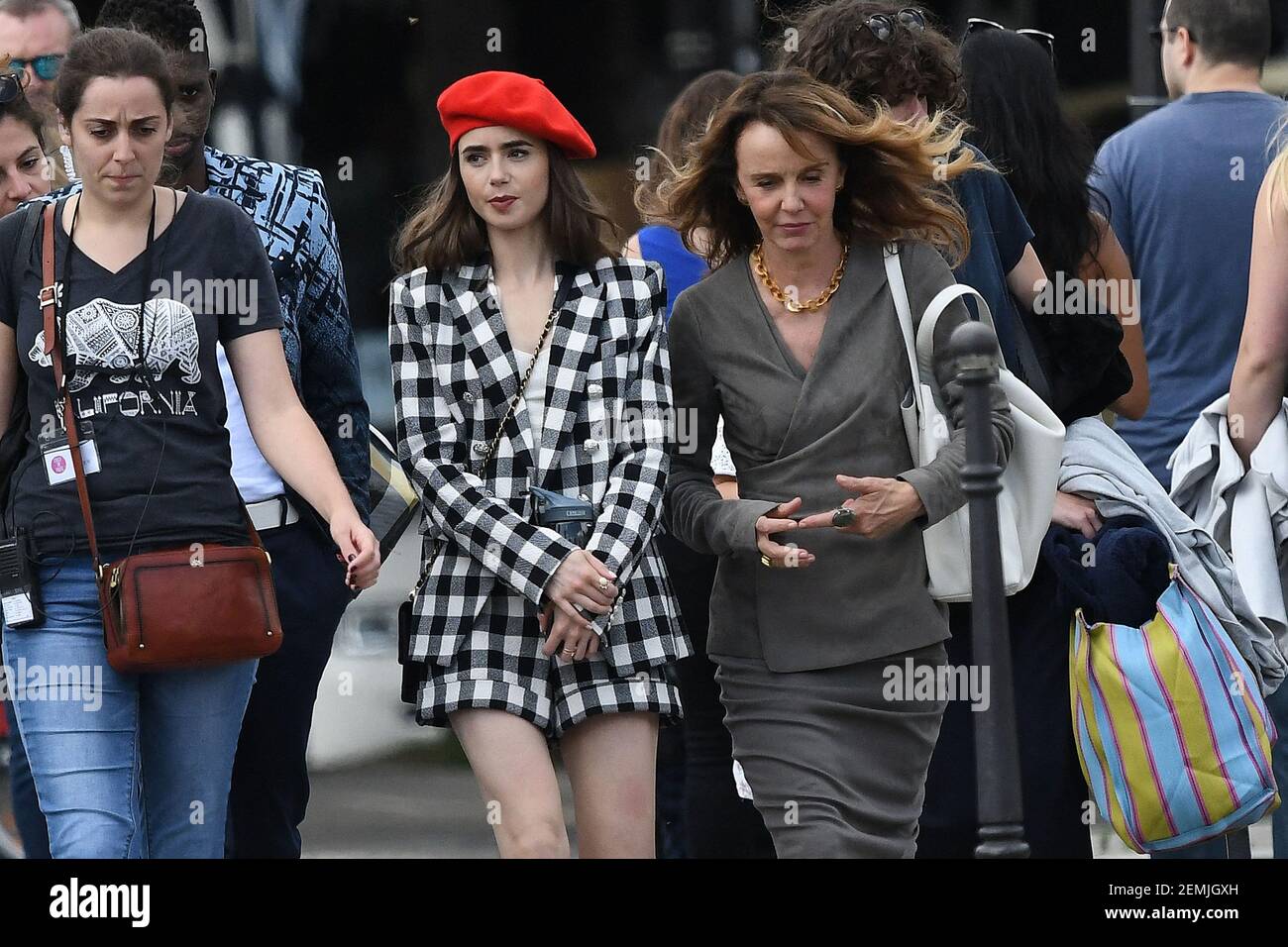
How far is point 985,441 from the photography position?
4410 mm

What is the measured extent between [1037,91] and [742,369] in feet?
4.02

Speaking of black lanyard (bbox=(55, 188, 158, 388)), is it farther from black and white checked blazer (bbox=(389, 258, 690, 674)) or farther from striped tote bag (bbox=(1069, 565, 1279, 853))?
striped tote bag (bbox=(1069, 565, 1279, 853))

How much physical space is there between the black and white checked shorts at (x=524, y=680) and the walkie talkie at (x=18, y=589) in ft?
2.68

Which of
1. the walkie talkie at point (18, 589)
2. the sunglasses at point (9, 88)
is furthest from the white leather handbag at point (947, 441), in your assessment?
the sunglasses at point (9, 88)

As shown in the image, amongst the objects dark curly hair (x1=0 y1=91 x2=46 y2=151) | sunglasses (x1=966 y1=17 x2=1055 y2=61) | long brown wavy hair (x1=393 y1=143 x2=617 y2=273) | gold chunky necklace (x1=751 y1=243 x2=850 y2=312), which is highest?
sunglasses (x1=966 y1=17 x2=1055 y2=61)

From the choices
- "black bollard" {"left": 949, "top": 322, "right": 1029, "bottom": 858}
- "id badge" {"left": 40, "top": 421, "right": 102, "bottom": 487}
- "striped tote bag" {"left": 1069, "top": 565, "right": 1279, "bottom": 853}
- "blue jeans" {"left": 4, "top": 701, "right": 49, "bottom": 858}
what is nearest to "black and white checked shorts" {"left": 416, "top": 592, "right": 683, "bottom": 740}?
"black bollard" {"left": 949, "top": 322, "right": 1029, "bottom": 858}

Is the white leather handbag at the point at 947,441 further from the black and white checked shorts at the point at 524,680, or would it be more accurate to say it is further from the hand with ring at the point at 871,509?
the black and white checked shorts at the point at 524,680

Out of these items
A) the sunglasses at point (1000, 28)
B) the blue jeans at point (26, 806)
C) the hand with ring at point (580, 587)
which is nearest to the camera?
the hand with ring at point (580, 587)

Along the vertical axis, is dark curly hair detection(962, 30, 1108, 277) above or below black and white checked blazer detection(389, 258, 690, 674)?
above

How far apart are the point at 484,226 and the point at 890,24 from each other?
1.14 meters

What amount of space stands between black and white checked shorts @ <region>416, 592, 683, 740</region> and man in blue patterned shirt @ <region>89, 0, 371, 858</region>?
0.78m

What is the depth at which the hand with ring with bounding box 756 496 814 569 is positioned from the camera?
440 centimetres

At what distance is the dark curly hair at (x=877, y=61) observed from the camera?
509 cm
